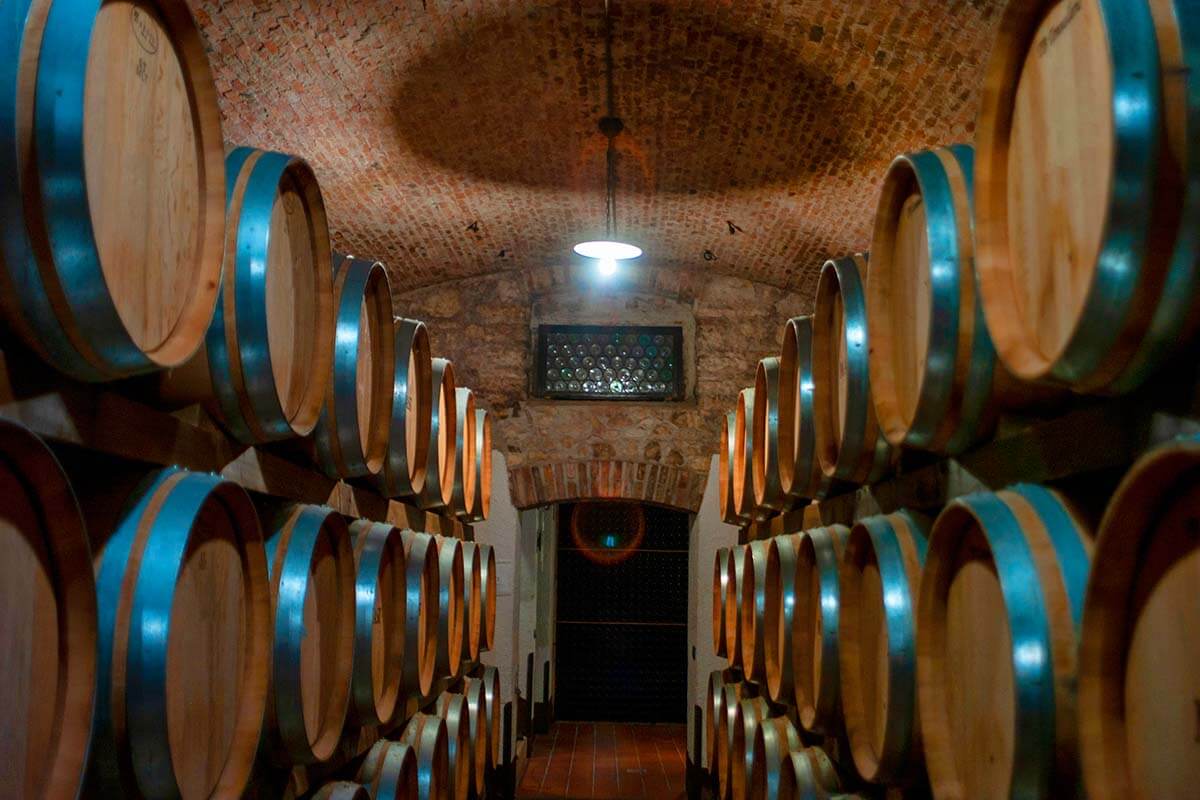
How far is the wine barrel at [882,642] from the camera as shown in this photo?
224 centimetres

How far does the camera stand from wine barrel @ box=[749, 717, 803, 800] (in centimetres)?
355

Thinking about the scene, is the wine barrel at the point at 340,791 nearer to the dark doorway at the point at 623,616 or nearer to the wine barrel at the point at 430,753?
the wine barrel at the point at 430,753

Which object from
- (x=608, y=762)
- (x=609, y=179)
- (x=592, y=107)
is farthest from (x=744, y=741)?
(x=608, y=762)

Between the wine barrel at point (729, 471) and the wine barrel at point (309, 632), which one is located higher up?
the wine barrel at point (729, 471)

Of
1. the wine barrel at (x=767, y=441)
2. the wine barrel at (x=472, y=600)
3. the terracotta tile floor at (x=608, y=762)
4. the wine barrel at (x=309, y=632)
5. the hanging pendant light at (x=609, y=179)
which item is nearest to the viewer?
the wine barrel at (x=309, y=632)

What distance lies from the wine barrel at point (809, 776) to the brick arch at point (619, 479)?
521cm

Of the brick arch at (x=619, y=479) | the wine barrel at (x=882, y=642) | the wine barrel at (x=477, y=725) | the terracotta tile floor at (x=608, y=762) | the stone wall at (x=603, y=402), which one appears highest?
the stone wall at (x=603, y=402)

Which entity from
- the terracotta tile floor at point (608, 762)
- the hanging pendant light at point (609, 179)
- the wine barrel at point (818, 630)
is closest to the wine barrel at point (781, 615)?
the wine barrel at point (818, 630)

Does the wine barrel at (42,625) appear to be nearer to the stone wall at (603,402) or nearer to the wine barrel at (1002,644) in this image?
Answer: the wine barrel at (1002,644)

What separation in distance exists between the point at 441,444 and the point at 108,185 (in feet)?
10.4

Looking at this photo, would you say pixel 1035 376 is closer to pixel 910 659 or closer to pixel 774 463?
pixel 910 659

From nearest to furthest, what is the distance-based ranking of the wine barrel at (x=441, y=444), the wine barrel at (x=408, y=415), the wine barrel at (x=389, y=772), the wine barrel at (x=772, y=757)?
the wine barrel at (x=389, y=772)
the wine barrel at (x=772, y=757)
the wine barrel at (x=408, y=415)
the wine barrel at (x=441, y=444)

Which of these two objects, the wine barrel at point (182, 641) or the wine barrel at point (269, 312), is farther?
the wine barrel at point (269, 312)

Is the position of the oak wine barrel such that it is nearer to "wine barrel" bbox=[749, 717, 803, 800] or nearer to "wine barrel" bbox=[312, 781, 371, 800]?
"wine barrel" bbox=[749, 717, 803, 800]
